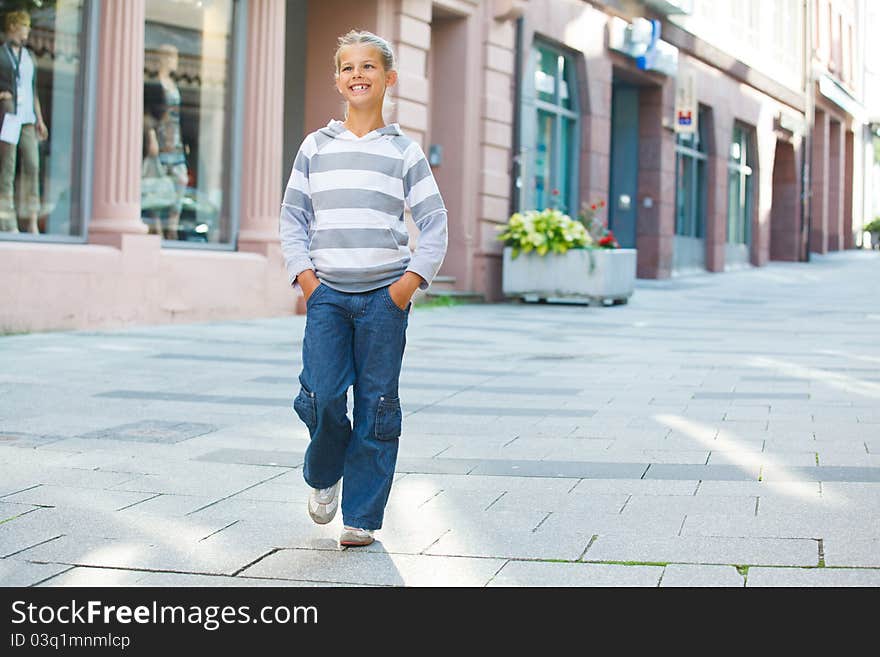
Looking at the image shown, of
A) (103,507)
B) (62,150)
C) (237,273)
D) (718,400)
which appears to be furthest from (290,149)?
(103,507)

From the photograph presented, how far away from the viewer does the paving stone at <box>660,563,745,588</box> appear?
3734mm

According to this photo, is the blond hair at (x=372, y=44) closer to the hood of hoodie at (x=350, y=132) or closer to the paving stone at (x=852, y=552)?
the hood of hoodie at (x=350, y=132)

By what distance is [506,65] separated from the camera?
19.1m

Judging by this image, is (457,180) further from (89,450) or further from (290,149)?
(89,450)

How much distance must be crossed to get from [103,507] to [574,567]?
1.79 meters

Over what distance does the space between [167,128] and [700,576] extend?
11125mm

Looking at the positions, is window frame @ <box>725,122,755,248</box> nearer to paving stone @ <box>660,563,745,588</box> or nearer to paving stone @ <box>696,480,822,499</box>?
paving stone @ <box>696,480,822,499</box>

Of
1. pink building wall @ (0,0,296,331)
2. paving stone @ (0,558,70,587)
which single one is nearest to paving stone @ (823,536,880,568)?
paving stone @ (0,558,70,587)

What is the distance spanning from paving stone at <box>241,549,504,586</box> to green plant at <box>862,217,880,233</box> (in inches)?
1663

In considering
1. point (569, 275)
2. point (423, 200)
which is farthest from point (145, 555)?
point (569, 275)

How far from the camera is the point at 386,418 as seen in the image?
422 centimetres

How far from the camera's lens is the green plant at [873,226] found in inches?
1720

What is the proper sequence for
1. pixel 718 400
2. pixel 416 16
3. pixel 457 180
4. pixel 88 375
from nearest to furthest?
1. pixel 718 400
2. pixel 88 375
3. pixel 416 16
4. pixel 457 180

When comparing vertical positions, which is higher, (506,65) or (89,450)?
(506,65)
